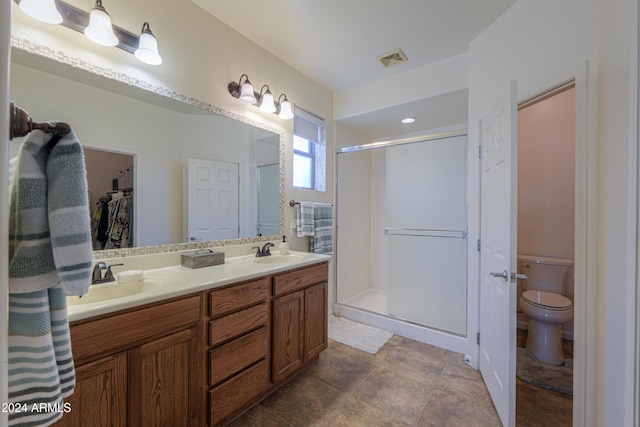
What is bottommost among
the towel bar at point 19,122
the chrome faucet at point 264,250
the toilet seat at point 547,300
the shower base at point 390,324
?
the shower base at point 390,324

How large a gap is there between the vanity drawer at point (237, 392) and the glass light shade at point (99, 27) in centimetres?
189

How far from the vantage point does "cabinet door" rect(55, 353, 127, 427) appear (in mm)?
922

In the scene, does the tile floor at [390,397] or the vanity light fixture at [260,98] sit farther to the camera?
the vanity light fixture at [260,98]

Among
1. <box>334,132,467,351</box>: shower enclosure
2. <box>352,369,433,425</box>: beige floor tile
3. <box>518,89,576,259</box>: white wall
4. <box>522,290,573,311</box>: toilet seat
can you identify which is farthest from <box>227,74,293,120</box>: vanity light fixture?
<box>522,290,573,311</box>: toilet seat

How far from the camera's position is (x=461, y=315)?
7.86ft

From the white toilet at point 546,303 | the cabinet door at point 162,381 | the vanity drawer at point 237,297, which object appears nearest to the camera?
the cabinet door at point 162,381

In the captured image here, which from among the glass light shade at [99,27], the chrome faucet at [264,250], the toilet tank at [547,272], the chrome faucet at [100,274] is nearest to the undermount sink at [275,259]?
the chrome faucet at [264,250]

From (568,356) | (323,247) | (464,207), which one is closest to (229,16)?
(323,247)

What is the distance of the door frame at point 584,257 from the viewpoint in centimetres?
121

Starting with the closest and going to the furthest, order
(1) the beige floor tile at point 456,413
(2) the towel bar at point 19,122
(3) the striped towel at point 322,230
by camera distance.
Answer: (2) the towel bar at point 19,122, (1) the beige floor tile at point 456,413, (3) the striped towel at point 322,230

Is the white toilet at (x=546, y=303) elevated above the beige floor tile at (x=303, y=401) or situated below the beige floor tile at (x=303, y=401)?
above

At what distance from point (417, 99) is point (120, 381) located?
116 inches

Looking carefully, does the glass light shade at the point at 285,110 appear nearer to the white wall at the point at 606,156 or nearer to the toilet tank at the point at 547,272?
the white wall at the point at 606,156

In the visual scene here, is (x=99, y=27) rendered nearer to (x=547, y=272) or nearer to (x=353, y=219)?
(x=353, y=219)
